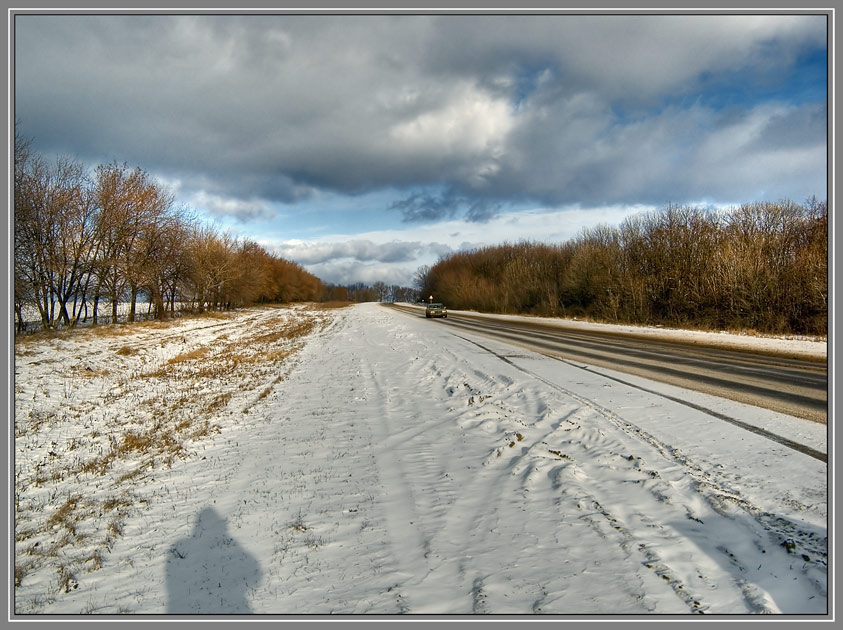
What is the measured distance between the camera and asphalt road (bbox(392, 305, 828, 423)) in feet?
26.9

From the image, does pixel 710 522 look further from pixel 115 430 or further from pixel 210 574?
pixel 115 430

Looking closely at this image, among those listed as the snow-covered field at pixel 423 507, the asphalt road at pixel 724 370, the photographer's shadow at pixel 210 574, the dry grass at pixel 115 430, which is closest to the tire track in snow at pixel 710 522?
the snow-covered field at pixel 423 507

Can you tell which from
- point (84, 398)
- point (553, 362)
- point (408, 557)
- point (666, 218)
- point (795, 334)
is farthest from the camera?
point (666, 218)

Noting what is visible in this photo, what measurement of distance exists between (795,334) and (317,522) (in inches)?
1125

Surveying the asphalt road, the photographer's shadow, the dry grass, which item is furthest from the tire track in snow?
the dry grass

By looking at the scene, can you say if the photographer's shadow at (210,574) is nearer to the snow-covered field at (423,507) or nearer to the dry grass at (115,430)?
the snow-covered field at (423,507)

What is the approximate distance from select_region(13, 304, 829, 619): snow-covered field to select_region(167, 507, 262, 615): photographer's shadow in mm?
20

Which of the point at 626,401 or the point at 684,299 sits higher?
the point at 684,299

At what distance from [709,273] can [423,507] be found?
3268 centimetres

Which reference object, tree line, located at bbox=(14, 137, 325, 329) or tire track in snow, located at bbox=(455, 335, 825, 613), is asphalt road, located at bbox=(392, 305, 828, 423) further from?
tree line, located at bbox=(14, 137, 325, 329)

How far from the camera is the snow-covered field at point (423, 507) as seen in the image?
334cm

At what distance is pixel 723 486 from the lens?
4.64 m

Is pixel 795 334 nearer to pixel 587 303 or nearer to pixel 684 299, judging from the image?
pixel 684 299
